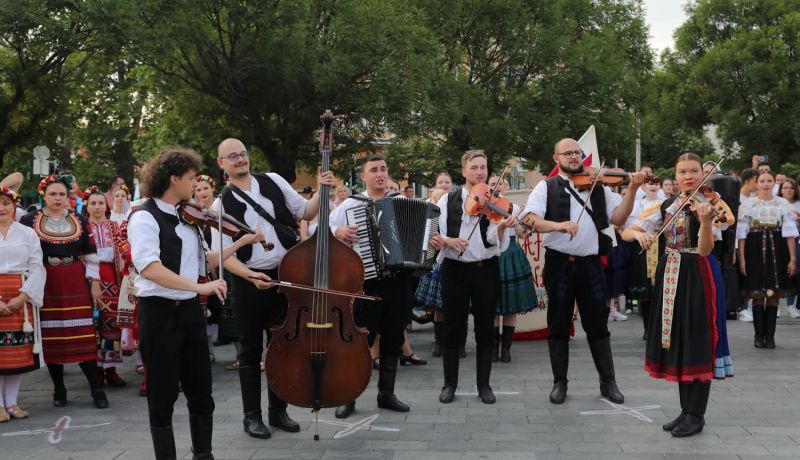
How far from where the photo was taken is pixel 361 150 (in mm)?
25844

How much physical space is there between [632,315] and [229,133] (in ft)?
52.0

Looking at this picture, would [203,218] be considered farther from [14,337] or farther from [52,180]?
[52,180]

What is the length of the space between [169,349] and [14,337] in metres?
2.82

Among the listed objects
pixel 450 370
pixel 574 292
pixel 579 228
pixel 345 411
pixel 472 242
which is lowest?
pixel 345 411

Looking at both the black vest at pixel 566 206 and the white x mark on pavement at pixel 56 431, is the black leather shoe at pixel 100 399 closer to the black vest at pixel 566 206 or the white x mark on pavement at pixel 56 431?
the white x mark on pavement at pixel 56 431

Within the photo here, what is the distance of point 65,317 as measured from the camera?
7.75 meters

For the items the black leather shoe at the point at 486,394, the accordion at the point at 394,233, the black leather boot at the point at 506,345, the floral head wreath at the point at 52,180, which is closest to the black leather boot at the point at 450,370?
the black leather shoe at the point at 486,394

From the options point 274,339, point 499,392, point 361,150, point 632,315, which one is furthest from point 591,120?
point 274,339

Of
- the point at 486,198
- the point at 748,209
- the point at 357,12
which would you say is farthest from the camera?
the point at 357,12

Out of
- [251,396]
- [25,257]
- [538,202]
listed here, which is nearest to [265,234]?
[251,396]

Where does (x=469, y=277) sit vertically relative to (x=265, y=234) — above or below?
below

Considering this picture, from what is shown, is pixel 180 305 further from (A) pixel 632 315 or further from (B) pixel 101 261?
(A) pixel 632 315

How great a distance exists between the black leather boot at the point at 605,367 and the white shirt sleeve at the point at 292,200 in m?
2.65

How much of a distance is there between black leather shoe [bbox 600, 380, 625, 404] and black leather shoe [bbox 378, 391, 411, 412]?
5.42 ft
